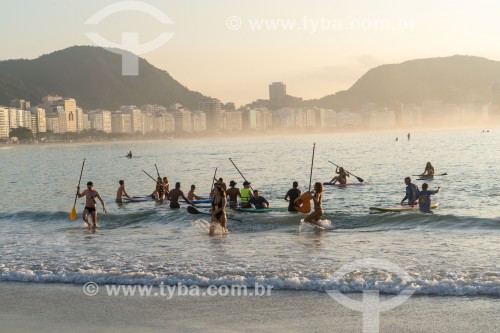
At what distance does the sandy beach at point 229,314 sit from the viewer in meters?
8.18

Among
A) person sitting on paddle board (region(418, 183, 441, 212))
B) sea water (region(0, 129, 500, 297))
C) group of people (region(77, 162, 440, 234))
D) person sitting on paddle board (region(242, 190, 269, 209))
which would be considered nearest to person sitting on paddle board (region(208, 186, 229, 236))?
group of people (region(77, 162, 440, 234))

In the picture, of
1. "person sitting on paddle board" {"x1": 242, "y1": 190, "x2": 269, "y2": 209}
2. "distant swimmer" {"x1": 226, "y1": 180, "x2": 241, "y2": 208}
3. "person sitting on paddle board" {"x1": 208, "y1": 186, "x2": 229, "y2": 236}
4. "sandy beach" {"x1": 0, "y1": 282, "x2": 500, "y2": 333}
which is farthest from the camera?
"distant swimmer" {"x1": 226, "y1": 180, "x2": 241, "y2": 208}

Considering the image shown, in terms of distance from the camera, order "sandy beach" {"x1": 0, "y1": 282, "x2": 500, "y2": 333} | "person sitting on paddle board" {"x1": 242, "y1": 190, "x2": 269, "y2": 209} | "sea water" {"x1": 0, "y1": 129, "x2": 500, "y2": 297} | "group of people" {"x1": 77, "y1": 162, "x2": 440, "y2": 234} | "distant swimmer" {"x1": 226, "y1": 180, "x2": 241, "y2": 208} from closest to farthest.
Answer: "sandy beach" {"x1": 0, "y1": 282, "x2": 500, "y2": 333} → "sea water" {"x1": 0, "y1": 129, "x2": 500, "y2": 297} → "group of people" {"x1": 77, "y1": 162, "x2": 440, "y2": 234} → "person sitting on paddle board" {"x1": 242, "y1": 190, "x2": 269, "y2": 209} → "distant swimmer" {"x1": 226, "y1": 180, "x2": 241, "y2": 208}

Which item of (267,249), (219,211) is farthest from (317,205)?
(267,249)

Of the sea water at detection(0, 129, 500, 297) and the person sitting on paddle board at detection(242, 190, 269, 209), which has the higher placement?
the person sitting on paddle board at detection(242, 190, 269, 209)

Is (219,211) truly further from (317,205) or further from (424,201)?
(424,201)

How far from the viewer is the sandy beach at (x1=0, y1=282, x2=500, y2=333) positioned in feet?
26.8

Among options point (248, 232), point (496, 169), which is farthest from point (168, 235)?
point (496, 169)

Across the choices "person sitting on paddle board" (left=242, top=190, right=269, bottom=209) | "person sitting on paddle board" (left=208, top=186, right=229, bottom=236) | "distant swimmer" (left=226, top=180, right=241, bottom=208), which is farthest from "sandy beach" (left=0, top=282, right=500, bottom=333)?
"distant swimmer" (left=226, top=180, right=241, bottom=208)

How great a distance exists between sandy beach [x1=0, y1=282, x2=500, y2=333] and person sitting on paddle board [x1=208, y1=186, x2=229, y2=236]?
6.94 meters

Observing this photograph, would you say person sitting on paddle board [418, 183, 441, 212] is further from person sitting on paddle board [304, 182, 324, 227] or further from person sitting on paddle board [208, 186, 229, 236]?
person sitting on paddle board [208, 186, 229, 236]

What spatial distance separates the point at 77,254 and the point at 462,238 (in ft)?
31.7

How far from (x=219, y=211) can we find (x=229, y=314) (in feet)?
27.1

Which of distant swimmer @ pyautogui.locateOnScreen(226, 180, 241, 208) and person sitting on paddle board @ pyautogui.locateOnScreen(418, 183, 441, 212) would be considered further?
distant swimmer @ pyautogui.locateOnScreen(226, 180, 241, 208)
